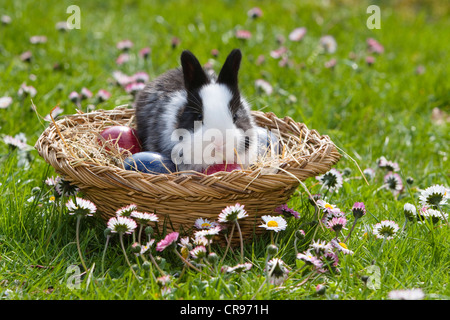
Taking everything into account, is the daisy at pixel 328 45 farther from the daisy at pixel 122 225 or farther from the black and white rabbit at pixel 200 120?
the daisy at pixel 122 225

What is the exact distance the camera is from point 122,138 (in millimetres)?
3625

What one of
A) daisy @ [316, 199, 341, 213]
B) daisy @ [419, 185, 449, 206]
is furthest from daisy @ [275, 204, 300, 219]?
daisy @ [419, 185, 449, 206]

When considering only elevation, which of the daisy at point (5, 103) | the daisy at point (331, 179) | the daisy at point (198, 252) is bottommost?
the daisy at point (198, 252)

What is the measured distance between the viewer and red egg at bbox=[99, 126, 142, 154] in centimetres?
356

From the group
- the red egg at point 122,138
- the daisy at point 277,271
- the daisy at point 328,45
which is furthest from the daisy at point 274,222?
the daisy at point 328,45

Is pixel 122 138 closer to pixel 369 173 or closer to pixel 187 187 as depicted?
pixel 187 187

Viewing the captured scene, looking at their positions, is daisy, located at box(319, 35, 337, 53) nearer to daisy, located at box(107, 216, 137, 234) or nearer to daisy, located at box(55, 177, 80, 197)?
daisy, located at box(55, 177, 80, 197)

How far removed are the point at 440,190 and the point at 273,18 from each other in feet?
15.7

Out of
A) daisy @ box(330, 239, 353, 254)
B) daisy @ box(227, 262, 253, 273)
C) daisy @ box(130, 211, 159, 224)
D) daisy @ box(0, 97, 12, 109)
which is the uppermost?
daisy @ box(0, 97, 12, 109)

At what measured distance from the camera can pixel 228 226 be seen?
9.46 feet

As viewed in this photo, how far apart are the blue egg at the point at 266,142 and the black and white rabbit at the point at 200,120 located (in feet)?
0.44

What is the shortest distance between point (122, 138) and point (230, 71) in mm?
918

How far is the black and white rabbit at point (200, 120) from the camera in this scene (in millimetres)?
2938

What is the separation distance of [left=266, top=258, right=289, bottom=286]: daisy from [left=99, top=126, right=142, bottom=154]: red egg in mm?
1442
